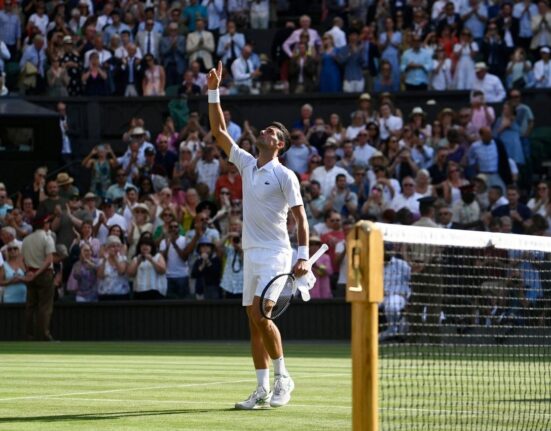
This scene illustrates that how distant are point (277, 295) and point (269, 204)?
78 cm

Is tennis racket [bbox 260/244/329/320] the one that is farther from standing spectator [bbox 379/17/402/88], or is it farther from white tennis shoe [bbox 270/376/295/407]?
standing spectator [bbox 379/17/402/88]

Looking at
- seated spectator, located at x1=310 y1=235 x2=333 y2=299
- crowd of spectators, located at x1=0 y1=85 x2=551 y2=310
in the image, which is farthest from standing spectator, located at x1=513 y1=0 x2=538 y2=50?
seated spectator, located at x1=310 y1=235 x2=333 y2=299

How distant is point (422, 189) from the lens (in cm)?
2517

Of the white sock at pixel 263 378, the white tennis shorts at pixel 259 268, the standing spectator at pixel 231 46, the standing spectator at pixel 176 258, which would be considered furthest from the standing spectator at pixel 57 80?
the white sock at pixel 263 378

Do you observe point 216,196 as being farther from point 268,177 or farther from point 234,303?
point 268,177

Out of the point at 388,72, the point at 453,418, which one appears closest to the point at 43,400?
the point at 453,418

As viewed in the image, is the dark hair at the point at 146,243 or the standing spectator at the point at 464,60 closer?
the dark hair at the point at 146,243

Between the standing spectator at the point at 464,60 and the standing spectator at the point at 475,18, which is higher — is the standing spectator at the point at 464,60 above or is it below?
below

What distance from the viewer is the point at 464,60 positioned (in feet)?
93.9

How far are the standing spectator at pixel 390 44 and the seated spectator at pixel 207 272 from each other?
6.21m

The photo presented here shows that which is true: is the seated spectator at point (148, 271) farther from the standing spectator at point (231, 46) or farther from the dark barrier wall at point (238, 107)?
the standing spectator at point (231, 46)

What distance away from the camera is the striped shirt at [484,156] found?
26000mm

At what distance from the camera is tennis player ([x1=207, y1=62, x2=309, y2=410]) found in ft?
37.5

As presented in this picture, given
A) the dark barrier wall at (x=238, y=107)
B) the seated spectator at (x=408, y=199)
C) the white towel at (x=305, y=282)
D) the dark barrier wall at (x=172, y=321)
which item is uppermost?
the dark barrier wall at (x=238, y=107)
